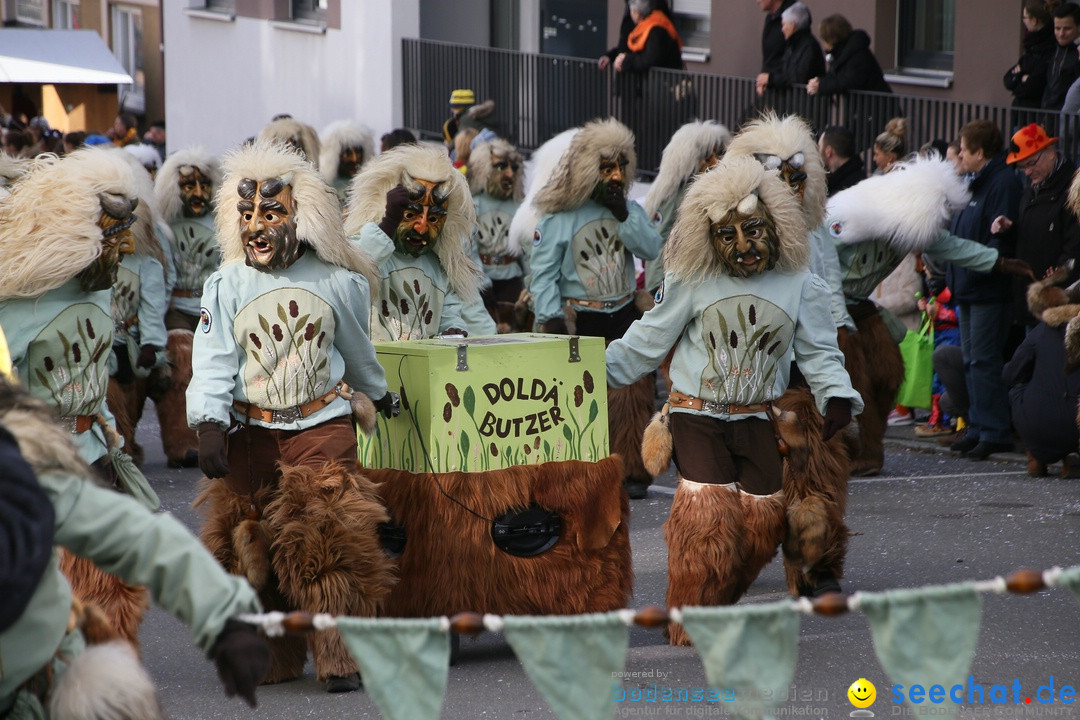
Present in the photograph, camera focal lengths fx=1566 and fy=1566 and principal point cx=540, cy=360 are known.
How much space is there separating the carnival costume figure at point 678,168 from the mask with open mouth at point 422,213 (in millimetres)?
2523

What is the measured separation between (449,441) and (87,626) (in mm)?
2400

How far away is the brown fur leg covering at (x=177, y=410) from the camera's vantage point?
955 centimetres

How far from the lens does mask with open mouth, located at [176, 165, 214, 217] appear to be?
9.70 m

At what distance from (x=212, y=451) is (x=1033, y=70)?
7.99 metres

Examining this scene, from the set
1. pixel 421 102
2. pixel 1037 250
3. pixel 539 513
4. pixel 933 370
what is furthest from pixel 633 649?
pixel 421 102

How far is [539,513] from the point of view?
567cm

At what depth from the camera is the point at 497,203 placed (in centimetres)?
1118

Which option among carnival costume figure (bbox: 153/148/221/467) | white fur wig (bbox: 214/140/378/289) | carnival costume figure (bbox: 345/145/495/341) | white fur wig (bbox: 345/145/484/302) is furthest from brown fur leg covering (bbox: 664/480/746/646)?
carnival costume figure (bbox: 153/148/221/467)

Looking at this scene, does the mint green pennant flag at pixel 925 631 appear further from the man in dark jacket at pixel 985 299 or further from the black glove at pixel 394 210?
the man in dark jacket at pixel 985 299

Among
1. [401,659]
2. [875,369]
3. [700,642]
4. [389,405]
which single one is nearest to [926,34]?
[875,369]

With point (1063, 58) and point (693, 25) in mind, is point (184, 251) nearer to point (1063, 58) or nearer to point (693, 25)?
point (1063, 58)

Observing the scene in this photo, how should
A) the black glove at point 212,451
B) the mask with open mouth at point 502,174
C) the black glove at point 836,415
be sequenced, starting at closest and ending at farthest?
the black glove at point 212,451 → the black glove at point 836,415 → the mask with open mouth at point 502,174

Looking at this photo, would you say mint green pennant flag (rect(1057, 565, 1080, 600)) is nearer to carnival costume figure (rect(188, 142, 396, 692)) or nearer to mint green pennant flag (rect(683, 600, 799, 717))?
mint green pennant flag (rect(683, 600, 799, 717))

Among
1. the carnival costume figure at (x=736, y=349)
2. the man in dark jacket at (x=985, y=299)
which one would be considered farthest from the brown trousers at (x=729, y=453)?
the man in dark jacket at (x=985, y=299)
